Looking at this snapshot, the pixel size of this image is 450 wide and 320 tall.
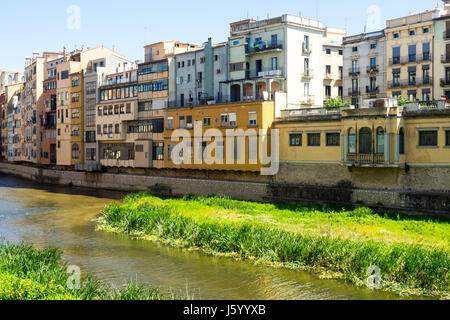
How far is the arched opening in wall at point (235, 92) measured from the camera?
51.9 m

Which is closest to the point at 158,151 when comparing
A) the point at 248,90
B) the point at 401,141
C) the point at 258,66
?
the point at 248,90

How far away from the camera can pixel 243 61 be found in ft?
169

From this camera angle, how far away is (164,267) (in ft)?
84.5

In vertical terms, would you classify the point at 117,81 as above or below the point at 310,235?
above

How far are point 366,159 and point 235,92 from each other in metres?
18.4

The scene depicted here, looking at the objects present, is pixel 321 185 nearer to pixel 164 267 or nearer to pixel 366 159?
pixel 366 159

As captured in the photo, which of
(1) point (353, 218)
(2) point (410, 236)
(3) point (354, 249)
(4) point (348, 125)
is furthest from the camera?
(4) point (348, 125)

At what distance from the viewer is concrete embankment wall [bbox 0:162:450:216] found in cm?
3509

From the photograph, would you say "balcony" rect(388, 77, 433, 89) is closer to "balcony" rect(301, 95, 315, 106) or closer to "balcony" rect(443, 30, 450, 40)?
"balcony" rect(443, 30, 450, 40)

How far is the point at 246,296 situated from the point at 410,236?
12.1 meters

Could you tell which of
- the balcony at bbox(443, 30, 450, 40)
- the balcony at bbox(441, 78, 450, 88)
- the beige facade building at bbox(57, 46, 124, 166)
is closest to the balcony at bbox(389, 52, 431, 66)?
the balcony at bbox(443, 30, 450, 40)
